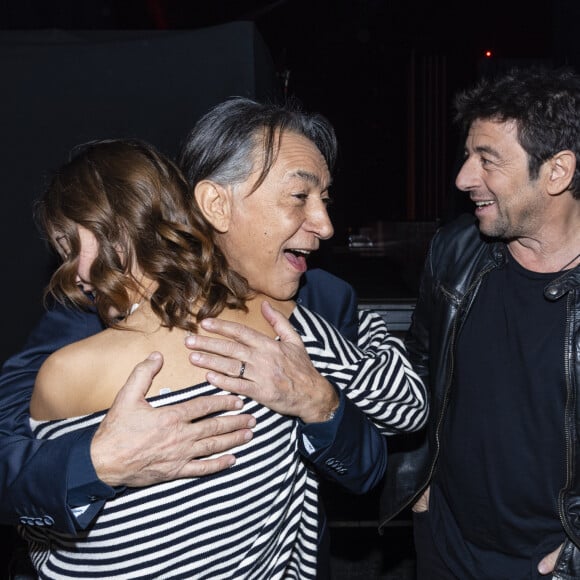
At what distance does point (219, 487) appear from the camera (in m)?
1.16

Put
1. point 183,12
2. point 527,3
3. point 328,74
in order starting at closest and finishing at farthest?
point 183,12, point 527,3, point 328,74

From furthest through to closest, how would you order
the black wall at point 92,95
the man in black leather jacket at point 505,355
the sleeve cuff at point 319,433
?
the black wall at point 92,95 < the man in black leather jacket at point 505,355 < the sleeve cuff at point 319,433

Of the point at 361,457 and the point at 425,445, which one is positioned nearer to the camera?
the point at 361,457

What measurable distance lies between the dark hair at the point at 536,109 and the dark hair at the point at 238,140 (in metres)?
0.87

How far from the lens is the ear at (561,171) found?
2041 mm

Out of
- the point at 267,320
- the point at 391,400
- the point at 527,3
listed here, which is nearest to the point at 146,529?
the point at 267,320

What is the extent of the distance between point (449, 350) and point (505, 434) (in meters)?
0.29

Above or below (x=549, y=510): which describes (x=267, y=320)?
above

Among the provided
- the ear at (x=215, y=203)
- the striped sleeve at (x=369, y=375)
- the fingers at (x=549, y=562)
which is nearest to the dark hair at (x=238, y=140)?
the ear at (x=215, y=203)

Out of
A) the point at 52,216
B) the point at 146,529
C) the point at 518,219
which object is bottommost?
the point at 146,529

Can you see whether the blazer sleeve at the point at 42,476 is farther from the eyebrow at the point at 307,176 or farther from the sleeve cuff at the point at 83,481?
the eyebrow at the point at 307,176

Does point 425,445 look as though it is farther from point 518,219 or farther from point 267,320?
point 267,320

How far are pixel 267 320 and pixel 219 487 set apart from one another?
13.2 inches

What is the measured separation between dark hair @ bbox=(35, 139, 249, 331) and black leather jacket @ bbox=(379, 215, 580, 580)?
0.92m
